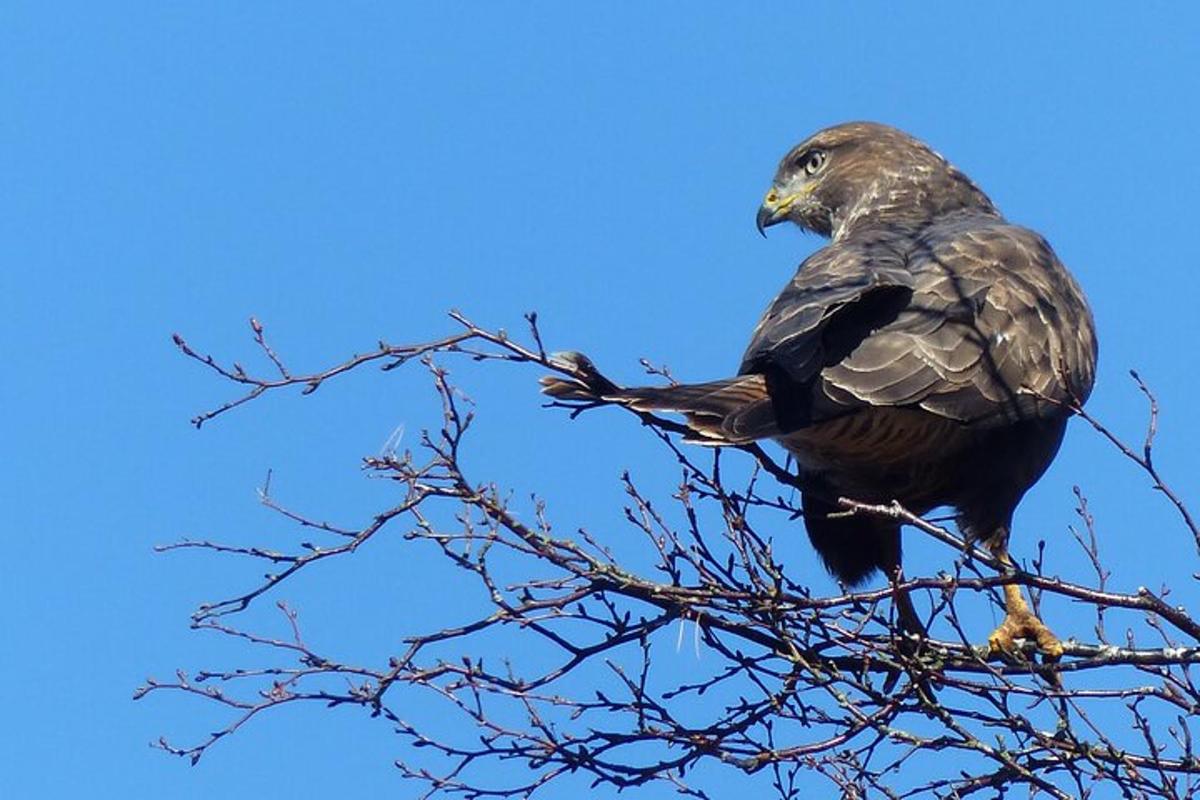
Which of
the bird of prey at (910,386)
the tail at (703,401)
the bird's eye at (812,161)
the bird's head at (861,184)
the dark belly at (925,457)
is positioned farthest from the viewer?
the bird's eye at (812,161)

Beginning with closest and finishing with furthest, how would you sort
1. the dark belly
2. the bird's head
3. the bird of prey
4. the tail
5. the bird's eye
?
the tail
the bird of prey
the dark belly
the bird's head
the bird's eye

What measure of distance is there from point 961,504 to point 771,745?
1452 mm

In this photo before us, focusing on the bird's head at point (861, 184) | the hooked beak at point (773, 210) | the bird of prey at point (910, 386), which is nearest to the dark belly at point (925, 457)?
the bird of prey at point (910, 386)

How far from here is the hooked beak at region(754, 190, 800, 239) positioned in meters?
8.19

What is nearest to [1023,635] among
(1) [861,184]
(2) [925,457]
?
(2) [925,457]

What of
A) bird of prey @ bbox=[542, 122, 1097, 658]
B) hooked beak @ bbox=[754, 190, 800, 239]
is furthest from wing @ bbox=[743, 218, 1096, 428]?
hooked beak @ bbox=[754, 190, 800, 239]

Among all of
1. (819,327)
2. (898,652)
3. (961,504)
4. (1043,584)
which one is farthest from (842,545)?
(1043,584)

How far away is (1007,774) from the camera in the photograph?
452 centimetres

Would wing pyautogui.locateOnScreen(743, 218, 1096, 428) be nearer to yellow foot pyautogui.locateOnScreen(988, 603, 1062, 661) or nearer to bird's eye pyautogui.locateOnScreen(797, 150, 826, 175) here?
yellow foot pyautogui.locateOnScreen(988, 603, 1062, 661)

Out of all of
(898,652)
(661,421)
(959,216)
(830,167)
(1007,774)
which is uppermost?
(830,167)

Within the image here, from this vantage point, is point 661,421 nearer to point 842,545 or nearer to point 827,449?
point 827,449

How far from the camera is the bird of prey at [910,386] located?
516cm

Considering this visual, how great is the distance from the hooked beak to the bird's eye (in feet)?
0.49

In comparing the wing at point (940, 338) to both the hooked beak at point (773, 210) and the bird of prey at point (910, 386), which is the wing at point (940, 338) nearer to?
the bird of prey at point (910, 386)
